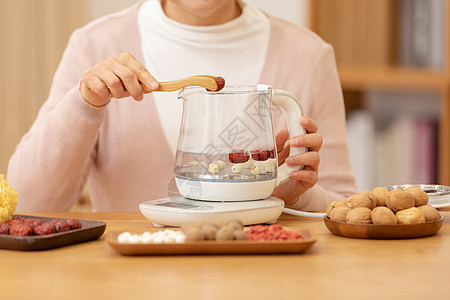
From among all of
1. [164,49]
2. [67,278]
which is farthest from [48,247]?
[164,49]

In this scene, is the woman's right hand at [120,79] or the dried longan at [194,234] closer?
the dried longan at [194,234]

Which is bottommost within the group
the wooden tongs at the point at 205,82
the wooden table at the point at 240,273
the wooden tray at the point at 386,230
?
the wooden table at the point at 240,273

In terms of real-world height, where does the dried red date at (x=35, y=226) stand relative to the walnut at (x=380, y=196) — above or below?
below

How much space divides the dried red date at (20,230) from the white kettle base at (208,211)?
0.17m

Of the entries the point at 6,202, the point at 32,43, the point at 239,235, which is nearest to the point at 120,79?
the point at 6,202

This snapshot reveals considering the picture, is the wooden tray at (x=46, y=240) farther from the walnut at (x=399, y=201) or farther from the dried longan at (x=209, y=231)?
the walnut at (x=399, y=201)

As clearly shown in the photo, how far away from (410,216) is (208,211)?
250mm

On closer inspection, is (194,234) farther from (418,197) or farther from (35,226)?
(418,197)

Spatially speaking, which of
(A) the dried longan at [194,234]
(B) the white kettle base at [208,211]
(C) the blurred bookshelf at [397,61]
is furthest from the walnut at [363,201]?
(C) the blurred bookshelf at [397,61]

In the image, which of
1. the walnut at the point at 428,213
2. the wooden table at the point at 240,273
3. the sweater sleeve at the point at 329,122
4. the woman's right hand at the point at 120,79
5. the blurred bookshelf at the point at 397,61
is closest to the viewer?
the wooden table at the point at 240,273

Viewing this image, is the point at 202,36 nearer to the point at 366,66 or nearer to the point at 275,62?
the point at 275,62

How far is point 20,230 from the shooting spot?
77 centimetres

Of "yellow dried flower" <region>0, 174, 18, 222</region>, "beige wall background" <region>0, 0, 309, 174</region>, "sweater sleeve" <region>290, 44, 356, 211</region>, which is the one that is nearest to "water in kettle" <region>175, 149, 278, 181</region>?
"yellow dried flower" <region>0, 174, 18, 222</region>

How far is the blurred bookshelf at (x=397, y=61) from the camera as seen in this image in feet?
6.74
